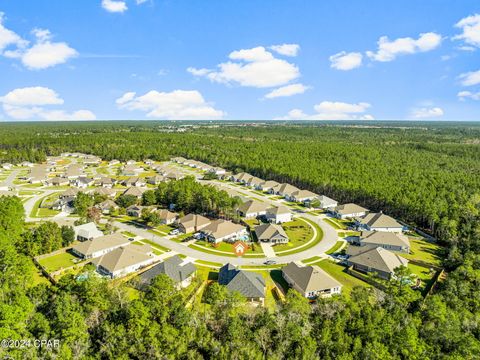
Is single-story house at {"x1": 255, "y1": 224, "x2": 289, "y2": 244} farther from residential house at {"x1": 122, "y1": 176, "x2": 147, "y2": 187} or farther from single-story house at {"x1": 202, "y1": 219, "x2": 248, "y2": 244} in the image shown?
residential house at {"x1": 122, "y1": 176, "x2": 147, "y2": 187}

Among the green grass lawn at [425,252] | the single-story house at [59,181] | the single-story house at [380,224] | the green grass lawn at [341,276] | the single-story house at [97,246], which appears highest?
the single-story house at [59,181]

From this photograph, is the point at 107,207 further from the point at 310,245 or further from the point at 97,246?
the point at 310,245

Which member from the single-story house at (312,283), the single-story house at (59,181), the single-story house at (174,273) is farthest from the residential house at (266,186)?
the single-story house at (59,181)

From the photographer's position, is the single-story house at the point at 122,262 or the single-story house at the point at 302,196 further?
the single-story house at the point at 302,196

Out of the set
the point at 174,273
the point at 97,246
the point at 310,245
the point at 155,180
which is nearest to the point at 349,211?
the point at 310,245

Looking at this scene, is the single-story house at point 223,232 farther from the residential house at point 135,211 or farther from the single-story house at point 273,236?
the residential house at point 135,211

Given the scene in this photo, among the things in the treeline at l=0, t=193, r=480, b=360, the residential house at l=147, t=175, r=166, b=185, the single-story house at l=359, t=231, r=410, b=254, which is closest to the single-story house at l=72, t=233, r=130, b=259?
the treeline at l=0, t=193, r=480, b=360
